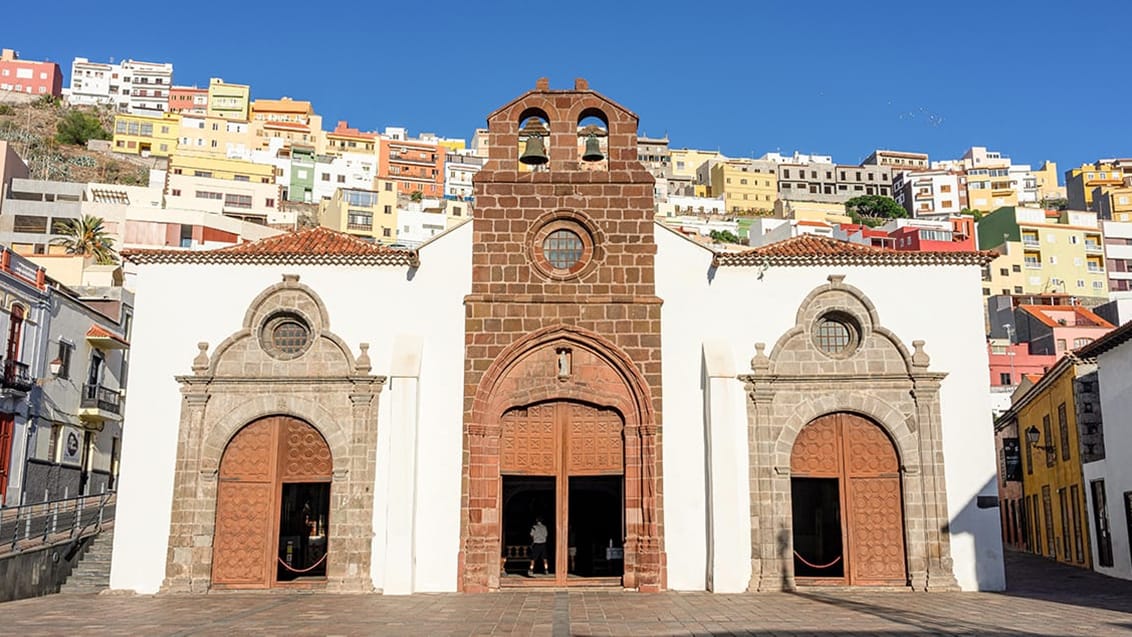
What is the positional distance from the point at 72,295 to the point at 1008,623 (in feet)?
95.4

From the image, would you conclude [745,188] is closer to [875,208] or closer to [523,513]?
[875,208]

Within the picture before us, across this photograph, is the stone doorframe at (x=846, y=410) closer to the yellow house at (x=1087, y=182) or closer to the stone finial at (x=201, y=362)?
the stone finial at (x=201, y=362)

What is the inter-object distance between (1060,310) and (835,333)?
43.1 metres

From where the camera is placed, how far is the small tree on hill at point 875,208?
10456 centimetres

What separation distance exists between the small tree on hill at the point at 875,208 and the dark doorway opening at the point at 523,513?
3345 inches

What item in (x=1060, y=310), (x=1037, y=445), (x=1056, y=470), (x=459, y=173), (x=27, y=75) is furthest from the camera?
(x=27, y=75)

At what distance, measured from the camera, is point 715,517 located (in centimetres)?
1838

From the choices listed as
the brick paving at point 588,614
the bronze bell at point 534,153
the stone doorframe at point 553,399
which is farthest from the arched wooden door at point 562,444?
the bronze bell at point 534,153

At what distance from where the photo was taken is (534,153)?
65.7ft

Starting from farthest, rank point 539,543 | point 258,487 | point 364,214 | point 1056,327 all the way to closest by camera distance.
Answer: point 364,214 < point 1056,327 < point 539,543 < point 258,487

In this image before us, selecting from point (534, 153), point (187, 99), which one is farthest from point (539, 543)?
point (187, 99)

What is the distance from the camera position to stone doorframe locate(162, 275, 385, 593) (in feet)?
60.5

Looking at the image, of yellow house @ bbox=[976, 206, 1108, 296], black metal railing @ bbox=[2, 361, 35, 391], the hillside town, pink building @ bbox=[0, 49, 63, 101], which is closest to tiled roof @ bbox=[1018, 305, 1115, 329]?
yellow house @ bbox=[976, 206, 1108, 296]

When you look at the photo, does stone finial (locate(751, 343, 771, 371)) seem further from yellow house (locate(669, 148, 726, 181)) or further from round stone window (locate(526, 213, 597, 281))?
yellow house (locate(669, 148, 726, 181))
